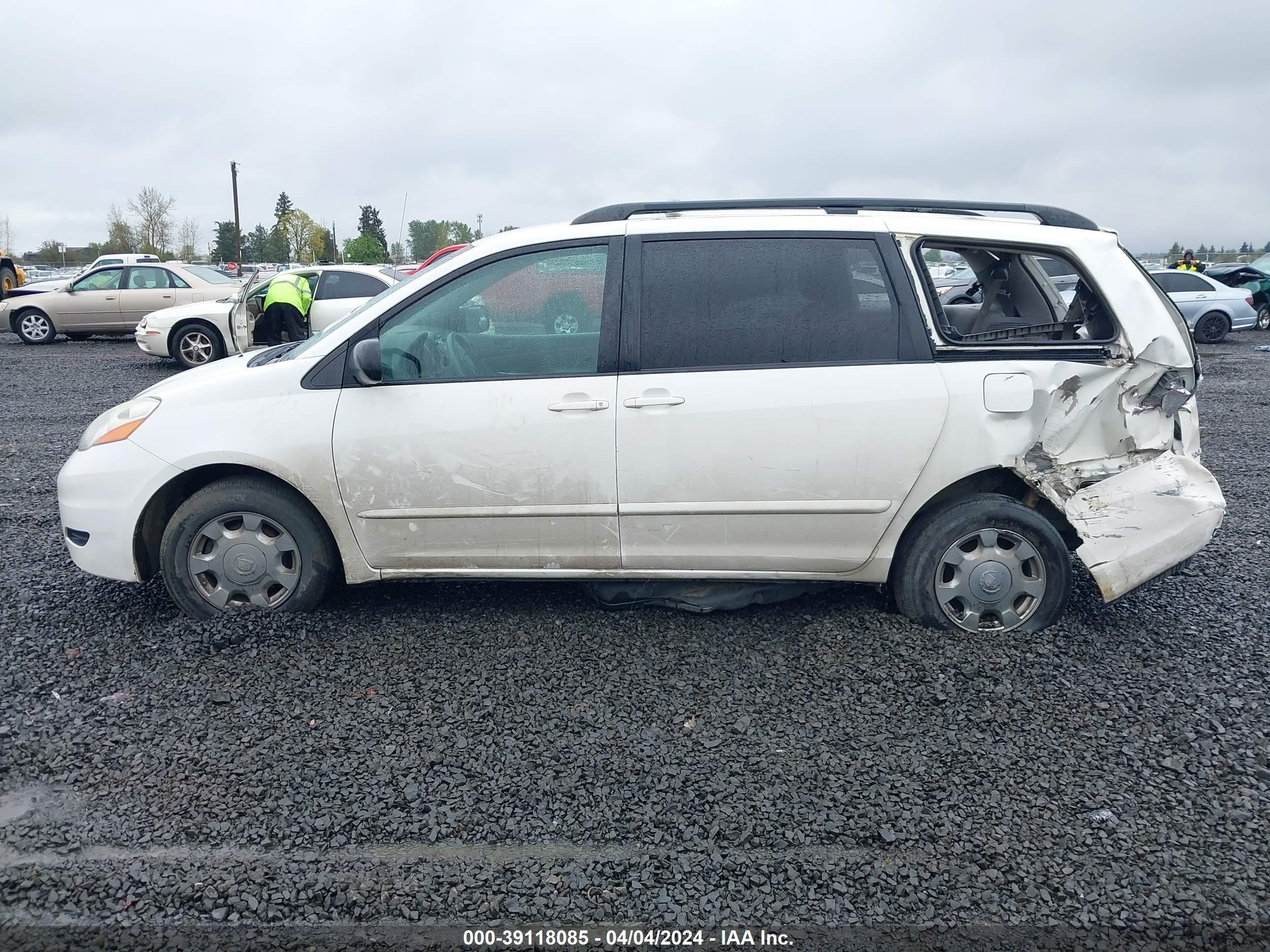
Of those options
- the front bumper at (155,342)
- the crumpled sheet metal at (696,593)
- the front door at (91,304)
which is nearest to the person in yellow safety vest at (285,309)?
the front bumper at (155,342)

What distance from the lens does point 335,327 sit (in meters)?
4.22

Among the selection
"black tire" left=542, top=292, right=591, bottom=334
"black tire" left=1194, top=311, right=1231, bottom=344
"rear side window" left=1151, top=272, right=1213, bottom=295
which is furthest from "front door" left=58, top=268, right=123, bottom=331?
"black tire" left=1194, top=311, right=1231, bottom=344

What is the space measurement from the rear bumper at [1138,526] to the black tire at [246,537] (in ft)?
10.7

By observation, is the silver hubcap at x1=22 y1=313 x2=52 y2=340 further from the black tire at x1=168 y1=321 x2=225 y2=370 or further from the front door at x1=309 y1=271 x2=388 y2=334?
the front door at x1=309 y1=271 x2=388 y2=334

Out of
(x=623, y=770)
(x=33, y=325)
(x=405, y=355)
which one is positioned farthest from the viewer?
(x=33, y=325)

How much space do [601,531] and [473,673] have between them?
0.79 meters

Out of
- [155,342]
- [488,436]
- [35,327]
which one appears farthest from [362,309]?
[35,327]

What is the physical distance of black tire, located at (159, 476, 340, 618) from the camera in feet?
13.4

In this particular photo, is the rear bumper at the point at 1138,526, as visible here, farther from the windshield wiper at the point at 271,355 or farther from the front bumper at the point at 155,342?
the front bumper at the point at 155,342

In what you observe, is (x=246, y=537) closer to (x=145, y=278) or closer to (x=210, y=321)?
(x=210, y=321)

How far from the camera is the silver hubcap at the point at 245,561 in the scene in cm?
414

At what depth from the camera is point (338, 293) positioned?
1273 centimetres

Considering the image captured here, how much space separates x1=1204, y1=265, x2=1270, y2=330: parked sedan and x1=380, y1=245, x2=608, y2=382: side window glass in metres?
21.5

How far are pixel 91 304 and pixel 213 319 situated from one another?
20.1 feet
